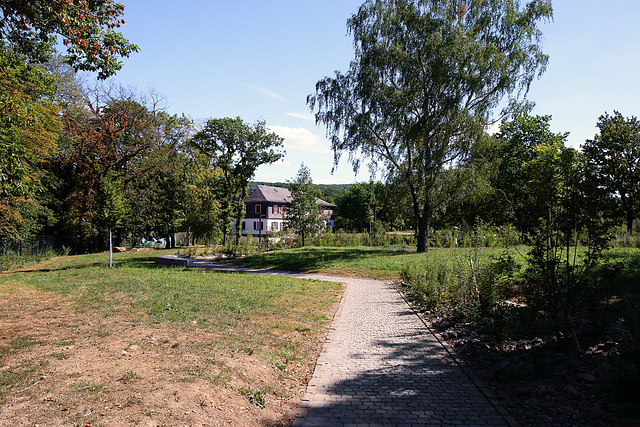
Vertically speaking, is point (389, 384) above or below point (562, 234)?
below

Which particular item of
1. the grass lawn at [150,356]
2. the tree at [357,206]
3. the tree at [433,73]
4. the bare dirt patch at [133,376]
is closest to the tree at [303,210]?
the tree at [433,73]

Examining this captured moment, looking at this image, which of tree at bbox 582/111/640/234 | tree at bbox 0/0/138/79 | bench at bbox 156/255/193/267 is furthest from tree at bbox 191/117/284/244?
tree at bbox 582/111/640/234

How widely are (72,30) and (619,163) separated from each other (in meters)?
9.61

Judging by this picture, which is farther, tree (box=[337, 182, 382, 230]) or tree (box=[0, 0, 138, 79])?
tree (box=[337, 182, 382, 230])

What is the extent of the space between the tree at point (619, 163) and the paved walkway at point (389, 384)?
3195 millimetres

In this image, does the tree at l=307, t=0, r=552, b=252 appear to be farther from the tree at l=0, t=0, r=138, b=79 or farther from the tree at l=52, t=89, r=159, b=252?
the tree at l=52, t=89, r=159, b=252

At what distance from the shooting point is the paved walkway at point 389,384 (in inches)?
155

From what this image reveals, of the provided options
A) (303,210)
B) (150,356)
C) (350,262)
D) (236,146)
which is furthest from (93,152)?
(150,356)

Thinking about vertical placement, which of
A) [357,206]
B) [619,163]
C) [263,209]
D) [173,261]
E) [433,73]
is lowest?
[173,261]

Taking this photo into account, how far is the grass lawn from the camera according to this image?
11.3 ft

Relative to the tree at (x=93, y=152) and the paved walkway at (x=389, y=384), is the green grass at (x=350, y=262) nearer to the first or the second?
the paved walkway at (x=389, y=384)

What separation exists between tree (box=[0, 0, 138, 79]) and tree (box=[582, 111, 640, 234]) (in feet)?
28.9

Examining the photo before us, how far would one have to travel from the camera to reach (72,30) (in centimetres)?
724

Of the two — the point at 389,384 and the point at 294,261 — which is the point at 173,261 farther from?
the point at 389,384
